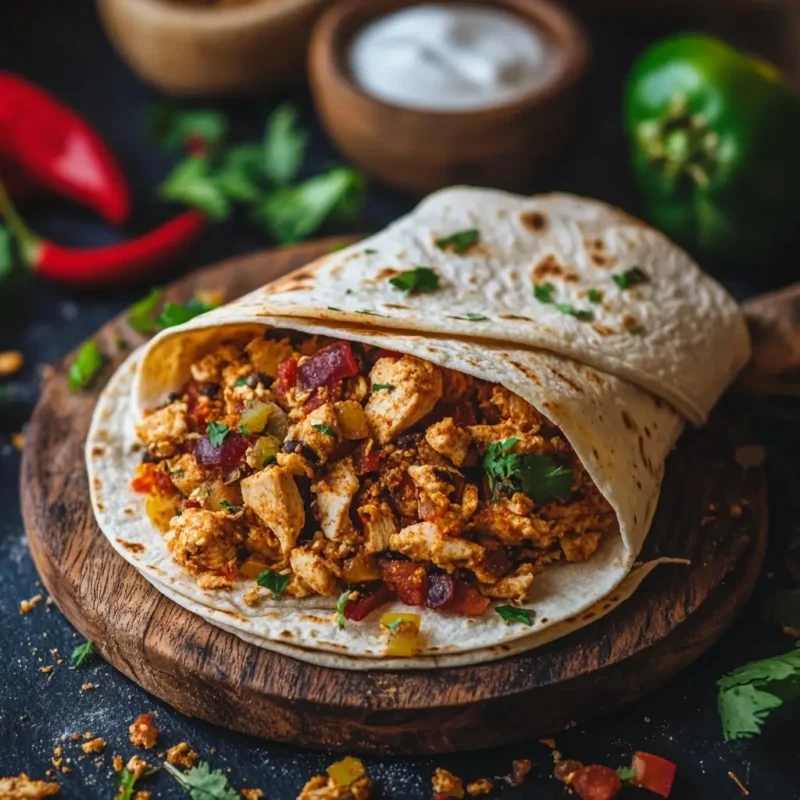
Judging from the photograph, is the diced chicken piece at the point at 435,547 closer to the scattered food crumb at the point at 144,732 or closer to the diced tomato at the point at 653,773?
the diced tomato at the point at 653,773

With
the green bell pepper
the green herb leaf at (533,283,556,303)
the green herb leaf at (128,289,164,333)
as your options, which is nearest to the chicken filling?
the green herb leaf at (533,283,556,303)

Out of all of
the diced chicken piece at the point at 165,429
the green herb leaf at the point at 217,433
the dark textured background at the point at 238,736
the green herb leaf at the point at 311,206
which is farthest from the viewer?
the green herb leaf at the point at 311,206

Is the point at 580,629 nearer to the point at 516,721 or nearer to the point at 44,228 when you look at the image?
the point at 516,721

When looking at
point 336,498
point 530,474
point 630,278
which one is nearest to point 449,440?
point 530,474

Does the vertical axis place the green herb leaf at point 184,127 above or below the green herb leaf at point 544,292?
below

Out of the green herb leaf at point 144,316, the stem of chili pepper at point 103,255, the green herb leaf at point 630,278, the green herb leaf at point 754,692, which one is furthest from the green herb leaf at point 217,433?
the stem of chili pepper at point 103,255

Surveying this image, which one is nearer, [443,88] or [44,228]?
[443,88]

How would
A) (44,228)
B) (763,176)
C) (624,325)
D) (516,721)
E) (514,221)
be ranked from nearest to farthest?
(516,721) < (624,325) < (514,221) < (763,176) < (44,228)

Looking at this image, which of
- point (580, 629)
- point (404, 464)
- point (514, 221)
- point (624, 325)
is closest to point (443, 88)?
point (514, 221)
